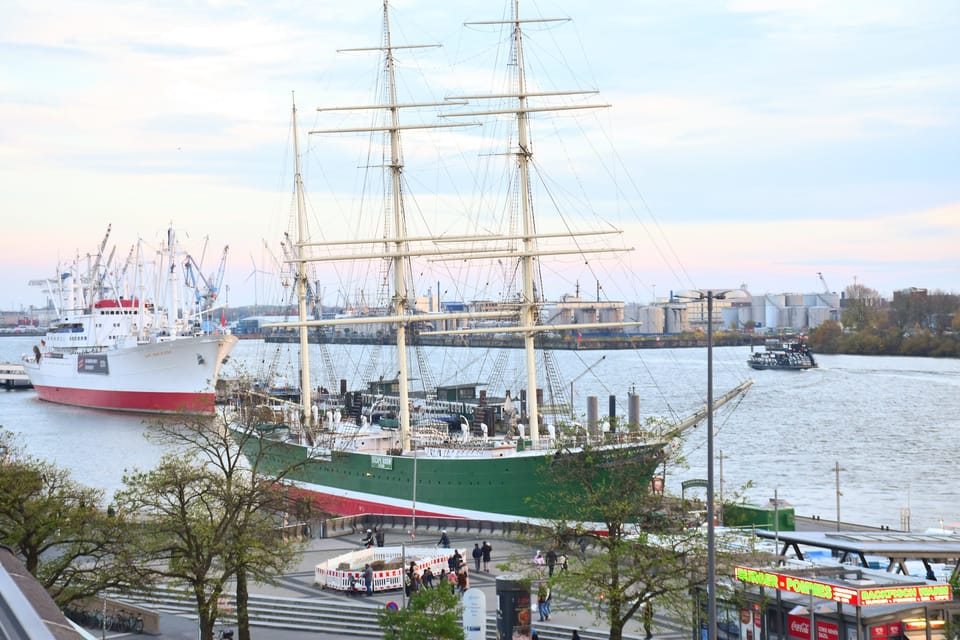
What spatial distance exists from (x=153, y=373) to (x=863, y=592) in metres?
66.7

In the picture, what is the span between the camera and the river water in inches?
1591

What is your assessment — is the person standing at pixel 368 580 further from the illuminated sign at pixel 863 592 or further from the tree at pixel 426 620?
the illuminated sign at pixel 863 592

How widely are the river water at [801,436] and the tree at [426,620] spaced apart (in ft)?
19.1

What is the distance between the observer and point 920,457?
51.2 metres

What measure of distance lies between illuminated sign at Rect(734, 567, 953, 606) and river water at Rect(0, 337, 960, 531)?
4744 millimetres

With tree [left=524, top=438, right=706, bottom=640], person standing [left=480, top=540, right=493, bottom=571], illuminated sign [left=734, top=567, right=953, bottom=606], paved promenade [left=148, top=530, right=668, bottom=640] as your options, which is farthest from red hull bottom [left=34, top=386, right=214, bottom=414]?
illuminated sign [left=734, top=567, right=953, bottom=606]

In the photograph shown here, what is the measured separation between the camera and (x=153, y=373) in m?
74.2

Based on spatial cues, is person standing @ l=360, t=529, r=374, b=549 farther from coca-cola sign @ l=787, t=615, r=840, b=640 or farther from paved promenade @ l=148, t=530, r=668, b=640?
coca-cola sign @ l=787, t=615, r=840, b=640

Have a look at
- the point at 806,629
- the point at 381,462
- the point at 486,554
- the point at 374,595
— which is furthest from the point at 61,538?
the point at 381,462

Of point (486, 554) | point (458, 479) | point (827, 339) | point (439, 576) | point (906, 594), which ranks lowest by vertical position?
point (439, 576)

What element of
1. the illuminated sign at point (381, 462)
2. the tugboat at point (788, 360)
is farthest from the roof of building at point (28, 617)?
the tugboat at point (788, 360)

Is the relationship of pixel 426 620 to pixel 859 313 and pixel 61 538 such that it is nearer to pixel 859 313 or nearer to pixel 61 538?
pixel 61 538

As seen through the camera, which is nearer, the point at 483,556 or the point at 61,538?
the point at 61,538

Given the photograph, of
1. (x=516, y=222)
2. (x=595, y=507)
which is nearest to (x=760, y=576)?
(x=595, y=507)
